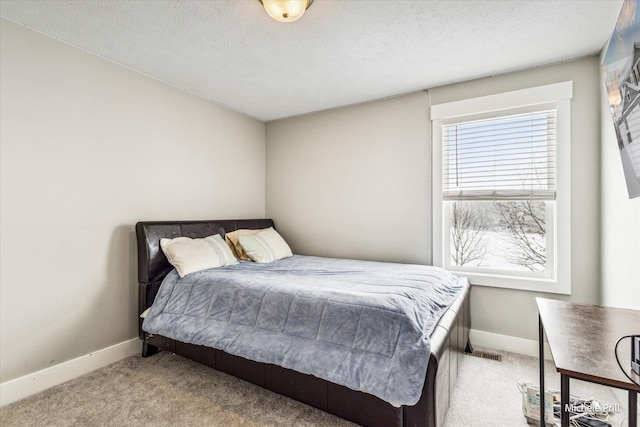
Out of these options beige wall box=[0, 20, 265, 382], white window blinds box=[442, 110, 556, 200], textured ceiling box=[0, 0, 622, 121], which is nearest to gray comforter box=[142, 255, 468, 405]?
beige wall box=[0, 20, 265, 382]

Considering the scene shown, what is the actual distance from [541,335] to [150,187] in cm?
301

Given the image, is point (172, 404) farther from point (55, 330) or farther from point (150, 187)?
point (150, 187)

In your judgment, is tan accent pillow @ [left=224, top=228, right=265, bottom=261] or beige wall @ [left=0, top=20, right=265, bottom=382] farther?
tan accent pillow @ [left=224, top=228, right=265, bottom=261]

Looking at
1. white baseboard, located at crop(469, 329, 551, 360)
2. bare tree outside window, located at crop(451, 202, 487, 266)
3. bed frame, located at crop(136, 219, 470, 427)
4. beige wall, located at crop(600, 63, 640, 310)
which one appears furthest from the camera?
bare tree outside window, located at crop(451, 202, 487, 266)

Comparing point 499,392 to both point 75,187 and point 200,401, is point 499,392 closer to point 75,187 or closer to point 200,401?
point 200,401

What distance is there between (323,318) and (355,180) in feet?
6.49

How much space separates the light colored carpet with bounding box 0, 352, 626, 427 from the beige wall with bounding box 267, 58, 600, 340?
2.33 feet

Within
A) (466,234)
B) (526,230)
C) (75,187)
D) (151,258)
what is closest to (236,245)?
(151,258)

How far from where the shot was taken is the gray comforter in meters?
1.46

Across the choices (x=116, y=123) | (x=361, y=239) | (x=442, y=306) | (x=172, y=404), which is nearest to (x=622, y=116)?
(x=442, y=306)

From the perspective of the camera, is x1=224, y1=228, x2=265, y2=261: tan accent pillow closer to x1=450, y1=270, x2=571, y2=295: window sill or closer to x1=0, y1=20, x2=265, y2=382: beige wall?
x1=0, y1=20, x2=265, y2=382: beige wall

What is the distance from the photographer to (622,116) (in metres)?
1.45

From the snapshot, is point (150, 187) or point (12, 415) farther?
point (150, 187)

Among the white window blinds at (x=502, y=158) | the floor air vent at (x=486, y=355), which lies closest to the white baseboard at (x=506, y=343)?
the floor air vent at (x=486, y=355)
